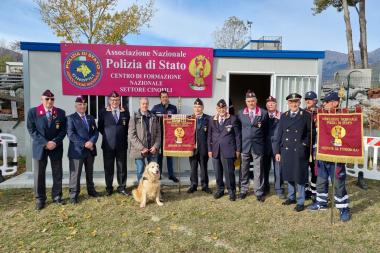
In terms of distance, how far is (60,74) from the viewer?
22.7ft

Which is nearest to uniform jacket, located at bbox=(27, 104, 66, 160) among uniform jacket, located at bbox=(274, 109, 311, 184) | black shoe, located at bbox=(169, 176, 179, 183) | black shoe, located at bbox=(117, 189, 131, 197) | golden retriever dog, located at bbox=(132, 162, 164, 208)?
black shoe, located at bbox=(117, 189, 131, 197)

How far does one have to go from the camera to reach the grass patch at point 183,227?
13.3ft

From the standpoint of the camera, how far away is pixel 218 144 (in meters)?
5.77

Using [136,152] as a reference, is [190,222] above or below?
below

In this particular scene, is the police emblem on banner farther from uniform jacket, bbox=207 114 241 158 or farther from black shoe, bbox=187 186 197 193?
black shoe, bbox=187 186 197 193

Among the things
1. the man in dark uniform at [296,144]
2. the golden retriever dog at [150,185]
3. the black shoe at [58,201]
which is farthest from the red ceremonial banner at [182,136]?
the black shoe at [58,201]

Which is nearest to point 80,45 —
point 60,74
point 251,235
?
point 60,74

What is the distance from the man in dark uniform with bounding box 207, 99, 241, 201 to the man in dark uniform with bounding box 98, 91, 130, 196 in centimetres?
161

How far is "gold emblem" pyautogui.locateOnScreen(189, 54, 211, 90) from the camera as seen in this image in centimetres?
723

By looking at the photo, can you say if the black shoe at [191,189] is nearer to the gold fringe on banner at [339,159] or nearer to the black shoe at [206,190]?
the black shoe at [206,190]

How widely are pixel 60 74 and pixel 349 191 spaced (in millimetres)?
6617

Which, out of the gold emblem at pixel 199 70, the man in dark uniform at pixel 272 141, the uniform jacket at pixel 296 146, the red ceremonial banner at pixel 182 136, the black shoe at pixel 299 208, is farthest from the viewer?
the gold emblem at pixel 199 70

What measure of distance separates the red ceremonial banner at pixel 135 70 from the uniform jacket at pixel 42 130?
5.72 ft

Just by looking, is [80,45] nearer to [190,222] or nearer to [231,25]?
[190,222]
